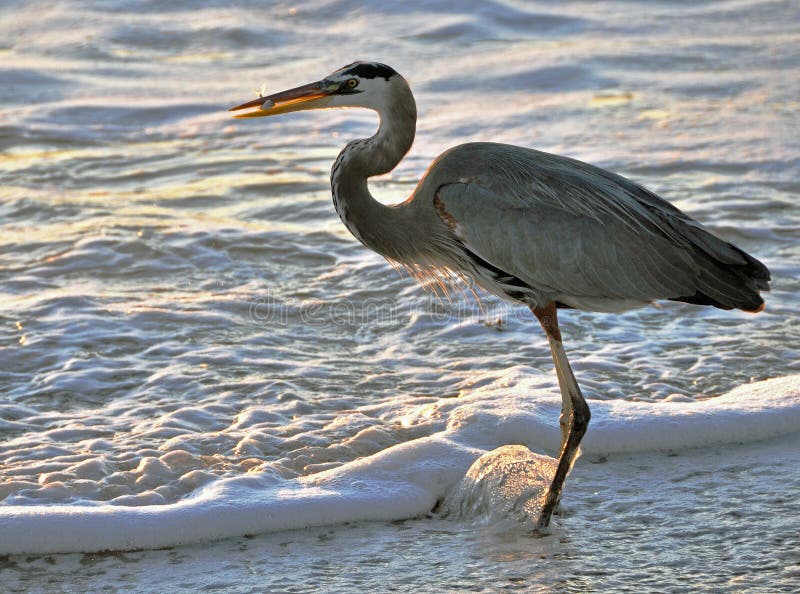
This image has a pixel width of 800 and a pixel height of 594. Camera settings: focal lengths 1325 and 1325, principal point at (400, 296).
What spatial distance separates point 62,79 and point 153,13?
2700 mm

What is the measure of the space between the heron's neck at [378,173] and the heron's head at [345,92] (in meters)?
0.07

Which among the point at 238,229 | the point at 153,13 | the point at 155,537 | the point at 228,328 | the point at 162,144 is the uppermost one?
the point at 153,13

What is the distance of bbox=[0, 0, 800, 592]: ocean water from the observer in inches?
203

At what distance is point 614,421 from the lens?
629cm

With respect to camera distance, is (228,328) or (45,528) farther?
(228,328)

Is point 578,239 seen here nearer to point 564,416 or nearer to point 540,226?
point 540,226

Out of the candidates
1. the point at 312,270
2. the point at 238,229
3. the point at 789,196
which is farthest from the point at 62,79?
the point at 789,196

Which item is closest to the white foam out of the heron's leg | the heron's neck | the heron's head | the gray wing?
the heron's leg

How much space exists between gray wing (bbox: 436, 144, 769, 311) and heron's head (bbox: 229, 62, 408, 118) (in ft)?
1.67

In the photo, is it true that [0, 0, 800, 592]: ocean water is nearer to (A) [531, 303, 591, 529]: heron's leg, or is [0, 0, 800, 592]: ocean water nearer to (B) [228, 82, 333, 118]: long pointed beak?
(A) [531, 303, 591, 529]: heron's leg

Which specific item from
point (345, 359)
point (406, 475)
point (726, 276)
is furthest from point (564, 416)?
point (345, 359)

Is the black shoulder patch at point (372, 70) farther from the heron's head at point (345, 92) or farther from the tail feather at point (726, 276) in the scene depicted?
the tail feather at point (726, 276)

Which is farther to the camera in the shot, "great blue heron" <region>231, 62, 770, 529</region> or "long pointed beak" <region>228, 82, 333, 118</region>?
"long pointed beak" <region>228, 82, 333, 118</region>

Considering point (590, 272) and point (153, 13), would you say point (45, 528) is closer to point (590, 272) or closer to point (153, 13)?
point (590, 272)
